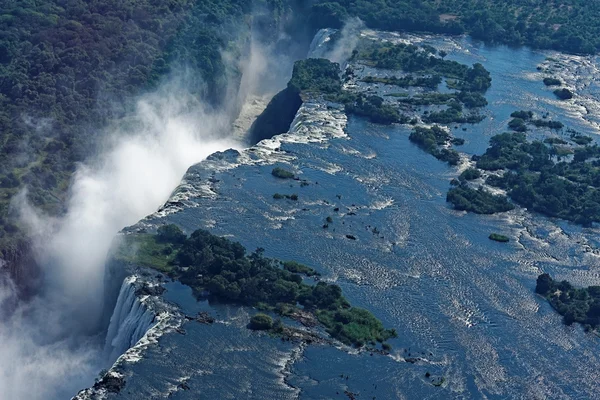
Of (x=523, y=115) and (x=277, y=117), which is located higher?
(x=277, y=117)

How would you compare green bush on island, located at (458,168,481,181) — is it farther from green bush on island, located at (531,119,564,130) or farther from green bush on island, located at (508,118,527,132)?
green bush on island, located at (531,119,564,130)

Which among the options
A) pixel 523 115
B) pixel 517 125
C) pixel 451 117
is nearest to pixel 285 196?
pixel 451 117

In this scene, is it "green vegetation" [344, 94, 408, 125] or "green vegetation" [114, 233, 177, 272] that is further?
"green vegetation" [344, 94, 408, 125]

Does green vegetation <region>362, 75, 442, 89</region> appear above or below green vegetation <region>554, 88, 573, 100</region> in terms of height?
above

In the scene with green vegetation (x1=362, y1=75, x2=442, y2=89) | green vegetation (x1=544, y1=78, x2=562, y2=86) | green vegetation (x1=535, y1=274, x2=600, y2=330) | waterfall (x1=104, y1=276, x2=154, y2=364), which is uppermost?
green vegetation (x1=362, y1=75, x2=442, y2=89)

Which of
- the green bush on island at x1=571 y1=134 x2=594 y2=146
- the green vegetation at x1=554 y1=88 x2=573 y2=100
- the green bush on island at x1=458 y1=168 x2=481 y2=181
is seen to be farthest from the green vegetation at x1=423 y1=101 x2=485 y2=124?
the green vegetation at x1=554 y1=88 x2=573 y2=100

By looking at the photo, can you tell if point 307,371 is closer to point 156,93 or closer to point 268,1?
point 156,93

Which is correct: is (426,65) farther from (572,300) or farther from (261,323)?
(261,323)

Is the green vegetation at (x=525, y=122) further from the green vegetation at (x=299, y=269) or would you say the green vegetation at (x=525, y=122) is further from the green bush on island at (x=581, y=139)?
the green vegetation at (x=299, y=269)
